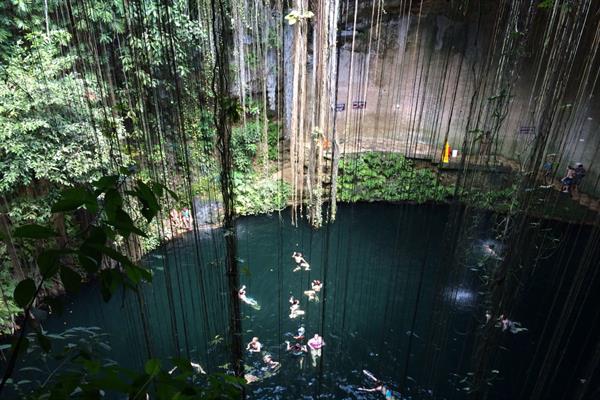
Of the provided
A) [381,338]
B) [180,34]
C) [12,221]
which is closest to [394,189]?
[381,338]

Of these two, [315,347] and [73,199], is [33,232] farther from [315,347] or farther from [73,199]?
[315,347]

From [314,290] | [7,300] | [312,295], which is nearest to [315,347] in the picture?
[312,295]

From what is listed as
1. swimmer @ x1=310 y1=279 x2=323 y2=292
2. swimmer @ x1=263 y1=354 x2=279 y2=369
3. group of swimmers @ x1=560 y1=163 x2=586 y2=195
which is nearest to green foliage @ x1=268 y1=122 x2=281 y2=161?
swimmer @ x1=310 y1=279 x2=323 y2=292

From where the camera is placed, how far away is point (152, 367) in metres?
0.64

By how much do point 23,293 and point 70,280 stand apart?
6cm

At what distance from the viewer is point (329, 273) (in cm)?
691

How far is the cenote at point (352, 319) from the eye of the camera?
4527 millimetres

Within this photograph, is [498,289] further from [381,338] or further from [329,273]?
[329,273]

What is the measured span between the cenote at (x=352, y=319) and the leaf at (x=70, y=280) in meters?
2.82

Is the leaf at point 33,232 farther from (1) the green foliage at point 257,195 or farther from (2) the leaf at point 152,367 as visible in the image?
(1) the green foliage at point 257,195

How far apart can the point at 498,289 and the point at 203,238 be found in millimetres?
6233

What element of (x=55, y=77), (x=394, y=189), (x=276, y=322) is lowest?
(x=276, y=322)

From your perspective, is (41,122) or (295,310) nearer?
(41,122)

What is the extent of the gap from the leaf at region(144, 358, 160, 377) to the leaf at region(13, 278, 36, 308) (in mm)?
211
